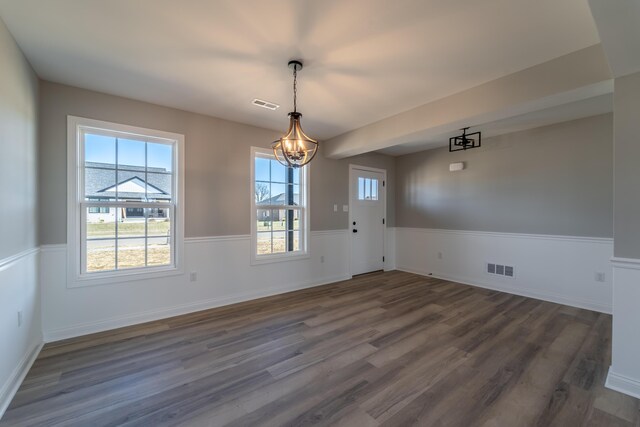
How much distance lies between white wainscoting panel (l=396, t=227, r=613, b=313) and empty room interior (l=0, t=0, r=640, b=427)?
Answer: 1.4 inches

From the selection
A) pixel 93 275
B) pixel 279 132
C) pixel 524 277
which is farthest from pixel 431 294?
pixel 93 275

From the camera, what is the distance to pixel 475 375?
6.96ft

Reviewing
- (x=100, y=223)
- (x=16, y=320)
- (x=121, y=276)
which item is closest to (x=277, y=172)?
(x=100, y=223)

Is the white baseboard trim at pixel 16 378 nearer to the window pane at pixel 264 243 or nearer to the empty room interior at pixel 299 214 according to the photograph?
the empty room interior at pixel 299 214

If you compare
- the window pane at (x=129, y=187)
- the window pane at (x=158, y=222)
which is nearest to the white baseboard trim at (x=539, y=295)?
Result: the window pane at (x=158, y=222)

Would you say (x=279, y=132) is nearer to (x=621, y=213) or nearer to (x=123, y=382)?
(x=123, y=382)

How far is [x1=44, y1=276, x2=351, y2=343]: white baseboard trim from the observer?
2727mm

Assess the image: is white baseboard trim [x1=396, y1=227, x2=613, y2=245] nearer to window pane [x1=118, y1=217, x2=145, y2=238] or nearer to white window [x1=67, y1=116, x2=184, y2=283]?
white window [x1=67, y1=116, x2=184, y2=283]

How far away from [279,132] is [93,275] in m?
2.99

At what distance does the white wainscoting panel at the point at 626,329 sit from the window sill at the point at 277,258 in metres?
3.54

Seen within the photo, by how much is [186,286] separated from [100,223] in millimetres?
1189

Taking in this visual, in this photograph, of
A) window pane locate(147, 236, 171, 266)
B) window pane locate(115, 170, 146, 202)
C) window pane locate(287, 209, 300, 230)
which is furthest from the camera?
window pane locate(287, 209, 300, 230)

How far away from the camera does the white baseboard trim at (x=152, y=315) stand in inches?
107

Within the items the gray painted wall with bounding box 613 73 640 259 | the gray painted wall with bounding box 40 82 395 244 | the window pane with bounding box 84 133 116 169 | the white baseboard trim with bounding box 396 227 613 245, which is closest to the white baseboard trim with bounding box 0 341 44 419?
the gray painted wall with bounding box 40 82 395 244
